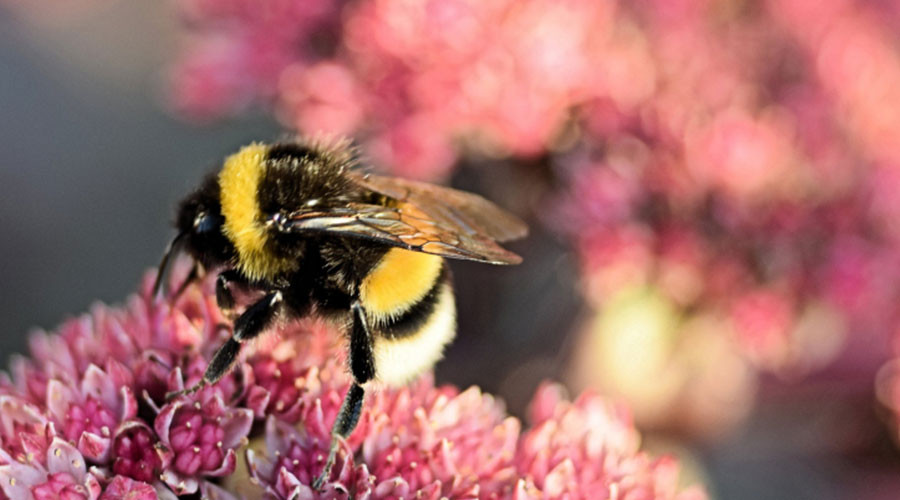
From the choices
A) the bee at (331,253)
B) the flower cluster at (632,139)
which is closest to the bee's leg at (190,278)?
the bee at (331,253)

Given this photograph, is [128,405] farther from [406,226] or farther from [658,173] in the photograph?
[658,173]

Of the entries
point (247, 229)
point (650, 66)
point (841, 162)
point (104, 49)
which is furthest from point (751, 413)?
point (104, 49)

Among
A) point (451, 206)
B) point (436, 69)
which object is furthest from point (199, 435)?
point (436, 69)

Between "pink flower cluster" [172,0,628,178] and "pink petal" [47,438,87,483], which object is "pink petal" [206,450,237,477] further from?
"pink flower cluster" [172,0,628,178]

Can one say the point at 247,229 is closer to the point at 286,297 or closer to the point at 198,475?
the point at 286,297

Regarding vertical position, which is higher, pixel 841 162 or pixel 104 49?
pixel 104 49

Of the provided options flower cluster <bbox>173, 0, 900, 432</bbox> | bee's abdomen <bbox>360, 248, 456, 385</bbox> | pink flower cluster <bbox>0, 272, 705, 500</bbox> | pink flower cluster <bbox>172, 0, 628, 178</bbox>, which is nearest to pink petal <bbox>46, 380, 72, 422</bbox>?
pink flower cluster <bbox>0, 272, 705, 500</bbox>

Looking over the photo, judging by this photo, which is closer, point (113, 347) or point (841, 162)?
point (113, 347)
